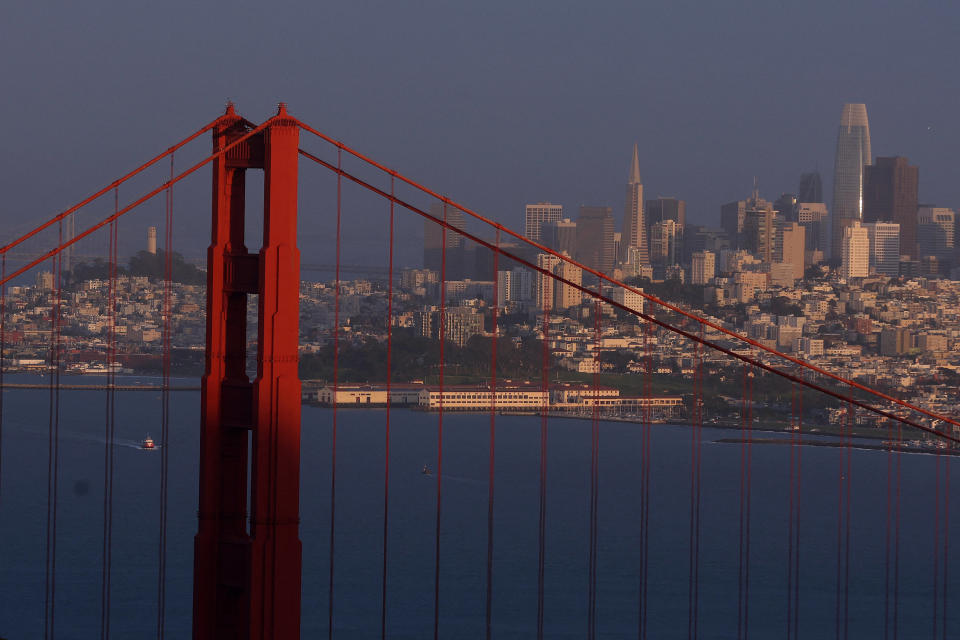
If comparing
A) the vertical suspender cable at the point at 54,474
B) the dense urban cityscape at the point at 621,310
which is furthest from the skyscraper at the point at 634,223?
the vertical suspender cable at the point at 54,474

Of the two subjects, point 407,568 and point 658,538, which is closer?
point 407,568

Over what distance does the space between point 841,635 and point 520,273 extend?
53178mm

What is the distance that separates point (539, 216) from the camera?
88188mm

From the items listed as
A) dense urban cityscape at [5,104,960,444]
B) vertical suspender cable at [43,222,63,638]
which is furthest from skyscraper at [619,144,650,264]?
vertical suspender cable at [43,222,63,638]

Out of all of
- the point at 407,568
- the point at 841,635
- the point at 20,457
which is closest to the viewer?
the point at 841,635

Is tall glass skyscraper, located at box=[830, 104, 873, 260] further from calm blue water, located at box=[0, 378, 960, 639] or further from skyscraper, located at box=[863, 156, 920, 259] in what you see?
calm blue water, located at box=[0, 378, 960, 639]

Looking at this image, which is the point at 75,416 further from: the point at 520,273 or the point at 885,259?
the point at 885,259

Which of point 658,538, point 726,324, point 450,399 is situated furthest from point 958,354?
point 658,538

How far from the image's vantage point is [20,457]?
39.3 m

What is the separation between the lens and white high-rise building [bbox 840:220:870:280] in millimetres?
84669

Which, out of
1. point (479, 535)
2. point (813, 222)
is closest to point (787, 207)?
point (813, 222)

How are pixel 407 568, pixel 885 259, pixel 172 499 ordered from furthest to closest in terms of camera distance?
pixel 885 259 → pixel 172 499 → pixel 407 568

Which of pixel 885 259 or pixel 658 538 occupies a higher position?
pixel 885 259

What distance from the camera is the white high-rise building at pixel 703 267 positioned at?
8256cm
